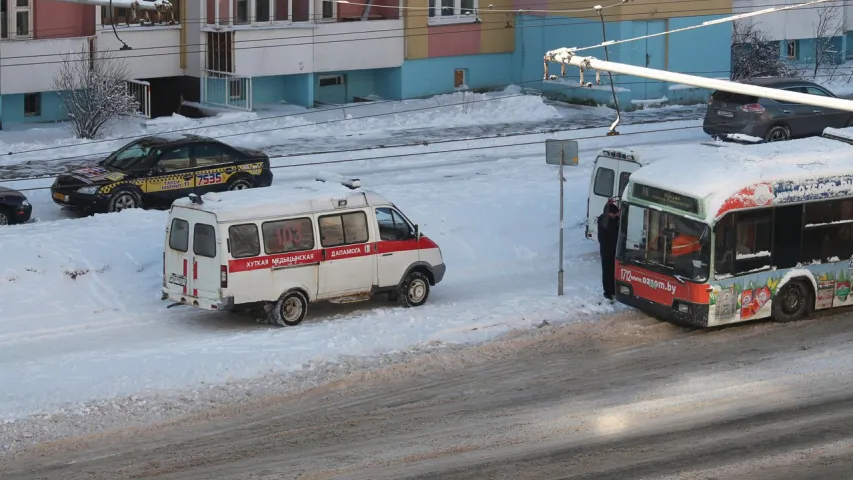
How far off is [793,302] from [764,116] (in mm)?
14912

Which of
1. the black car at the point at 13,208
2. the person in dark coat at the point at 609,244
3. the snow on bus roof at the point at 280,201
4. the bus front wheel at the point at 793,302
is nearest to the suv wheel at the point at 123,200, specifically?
the black car at the point at 13,208

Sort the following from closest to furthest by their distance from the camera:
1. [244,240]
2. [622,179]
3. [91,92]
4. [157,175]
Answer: [244,240] < [622,179] < [157,175] < [91,92]

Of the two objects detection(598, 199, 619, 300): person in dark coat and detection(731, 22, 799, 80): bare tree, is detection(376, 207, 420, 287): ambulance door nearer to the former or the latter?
detection(598, 199, 619, 300): person in dark coat

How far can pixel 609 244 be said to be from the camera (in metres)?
22.0

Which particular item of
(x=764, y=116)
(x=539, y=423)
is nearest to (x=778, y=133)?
(x=764, y=116)

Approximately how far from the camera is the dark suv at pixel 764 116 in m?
34.9

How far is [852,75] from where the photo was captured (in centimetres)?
4894

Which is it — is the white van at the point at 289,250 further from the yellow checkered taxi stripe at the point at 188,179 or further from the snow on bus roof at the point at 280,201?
the yellow checkered taxi stripe at the point at 188,179

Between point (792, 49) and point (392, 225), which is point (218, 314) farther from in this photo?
point (792, 49)

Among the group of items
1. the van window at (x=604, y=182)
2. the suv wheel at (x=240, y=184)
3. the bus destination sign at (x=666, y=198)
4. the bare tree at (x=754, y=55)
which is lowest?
the suv wheel at (x=240, y=184)

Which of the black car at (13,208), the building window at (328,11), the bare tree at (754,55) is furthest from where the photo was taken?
the bare tree at (754,55)

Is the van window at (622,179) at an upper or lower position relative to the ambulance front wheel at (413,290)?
upper

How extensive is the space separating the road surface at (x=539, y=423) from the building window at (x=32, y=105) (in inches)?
879

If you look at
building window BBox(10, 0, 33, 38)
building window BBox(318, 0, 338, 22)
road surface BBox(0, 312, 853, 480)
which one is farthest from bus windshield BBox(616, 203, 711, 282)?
building window BBox(318, 0, 338, 22)
